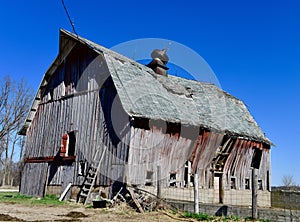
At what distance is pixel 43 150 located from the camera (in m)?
20.4

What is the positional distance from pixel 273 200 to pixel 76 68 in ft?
52.8

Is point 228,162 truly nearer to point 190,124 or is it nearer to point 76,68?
point 190,124

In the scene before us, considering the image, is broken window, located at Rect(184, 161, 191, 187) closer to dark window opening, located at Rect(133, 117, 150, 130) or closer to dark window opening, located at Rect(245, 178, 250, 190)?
dark window opening, located at Rect(133, 117, 150, 130)

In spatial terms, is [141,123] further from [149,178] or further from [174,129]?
[149,178]

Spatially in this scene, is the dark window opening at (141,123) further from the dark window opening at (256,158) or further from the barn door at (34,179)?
the dark window opening at (256,158)

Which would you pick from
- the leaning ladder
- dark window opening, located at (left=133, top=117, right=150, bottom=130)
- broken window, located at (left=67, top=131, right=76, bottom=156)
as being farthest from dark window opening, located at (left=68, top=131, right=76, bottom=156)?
dark window opening, located at (left=133, top=117, right=150, bottom=130)

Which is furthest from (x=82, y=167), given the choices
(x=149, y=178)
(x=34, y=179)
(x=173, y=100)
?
(x=173, y=100)

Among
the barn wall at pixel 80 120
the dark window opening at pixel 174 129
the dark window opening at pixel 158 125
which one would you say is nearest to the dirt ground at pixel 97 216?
the barn wall at pixel 80 120

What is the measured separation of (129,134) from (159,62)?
9065mm

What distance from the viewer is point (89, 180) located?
16.7m

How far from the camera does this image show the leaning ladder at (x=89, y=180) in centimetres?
1622

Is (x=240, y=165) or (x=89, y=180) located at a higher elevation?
(x=240, y=165)

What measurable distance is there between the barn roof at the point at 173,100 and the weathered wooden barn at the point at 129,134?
7 centimetres

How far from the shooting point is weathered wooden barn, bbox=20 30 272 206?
639 inches
